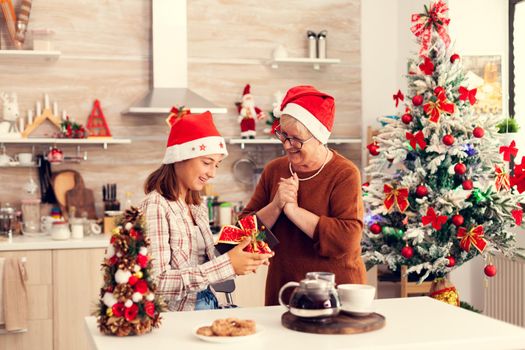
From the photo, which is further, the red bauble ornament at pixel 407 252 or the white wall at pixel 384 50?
the white wall at pixel 384 50

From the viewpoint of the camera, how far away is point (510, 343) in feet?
7.50

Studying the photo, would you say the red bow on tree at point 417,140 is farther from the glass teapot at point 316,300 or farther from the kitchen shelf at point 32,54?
the kitchen shelf at point 32,54

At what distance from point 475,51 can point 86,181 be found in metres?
2.87

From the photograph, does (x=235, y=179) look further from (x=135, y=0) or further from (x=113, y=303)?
(x=113, y=303)

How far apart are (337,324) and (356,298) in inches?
4.6

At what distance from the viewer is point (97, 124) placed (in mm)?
5434

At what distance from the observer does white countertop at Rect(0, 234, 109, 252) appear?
4758 millimetres

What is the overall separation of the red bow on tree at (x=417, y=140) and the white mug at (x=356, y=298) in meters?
2.17

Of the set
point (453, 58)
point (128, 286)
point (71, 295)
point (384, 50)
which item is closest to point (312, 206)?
point (128, 286)


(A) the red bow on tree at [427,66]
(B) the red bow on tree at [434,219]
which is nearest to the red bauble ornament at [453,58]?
(A) the red bow on tree at [427,66]

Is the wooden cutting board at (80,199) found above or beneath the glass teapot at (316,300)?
above

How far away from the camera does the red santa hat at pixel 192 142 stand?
9.41 ft

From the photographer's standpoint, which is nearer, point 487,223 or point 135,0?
point 487,223

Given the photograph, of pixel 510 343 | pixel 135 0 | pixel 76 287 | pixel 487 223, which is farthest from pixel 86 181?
pixel 510 343
